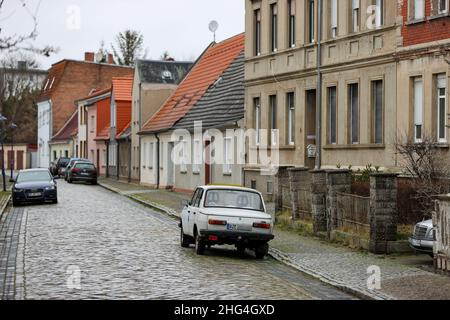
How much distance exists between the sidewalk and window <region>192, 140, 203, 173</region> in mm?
18526

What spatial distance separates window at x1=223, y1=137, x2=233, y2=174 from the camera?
38872 millimetres

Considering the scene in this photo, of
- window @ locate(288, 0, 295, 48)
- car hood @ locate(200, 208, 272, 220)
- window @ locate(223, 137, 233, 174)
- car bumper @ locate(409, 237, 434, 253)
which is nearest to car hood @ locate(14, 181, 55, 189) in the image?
window @ locate(223, 137, 233, 174)

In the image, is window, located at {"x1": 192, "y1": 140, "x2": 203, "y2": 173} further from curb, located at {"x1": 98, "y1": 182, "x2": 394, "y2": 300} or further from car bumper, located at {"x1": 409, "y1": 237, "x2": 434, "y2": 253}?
car bumper, located at {"x1": 409, "y1": 237, "x2": 434, "y2": 253}

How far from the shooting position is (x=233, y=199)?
20.5 meters

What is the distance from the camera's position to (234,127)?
38.1 metres

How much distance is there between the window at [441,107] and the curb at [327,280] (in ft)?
21.2

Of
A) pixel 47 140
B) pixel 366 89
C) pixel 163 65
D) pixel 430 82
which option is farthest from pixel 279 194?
pixel 47 140

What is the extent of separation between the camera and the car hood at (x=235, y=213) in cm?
1938

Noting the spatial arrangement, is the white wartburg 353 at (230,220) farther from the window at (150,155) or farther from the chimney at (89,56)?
the chimney at (89,56)

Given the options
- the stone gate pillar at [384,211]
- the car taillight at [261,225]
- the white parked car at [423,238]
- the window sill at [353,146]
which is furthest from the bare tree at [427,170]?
the car taillight at [261,225]

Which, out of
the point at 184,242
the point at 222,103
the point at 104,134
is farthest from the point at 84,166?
the point at 184,242

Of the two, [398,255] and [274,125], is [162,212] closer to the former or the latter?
[274,125]

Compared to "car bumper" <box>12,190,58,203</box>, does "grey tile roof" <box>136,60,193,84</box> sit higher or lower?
higher

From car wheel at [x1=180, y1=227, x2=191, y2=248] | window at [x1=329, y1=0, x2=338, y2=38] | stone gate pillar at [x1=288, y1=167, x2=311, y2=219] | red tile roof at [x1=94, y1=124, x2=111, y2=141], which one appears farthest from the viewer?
red tile roof at [x1=94, y1=124, x2=111, y2=141]
